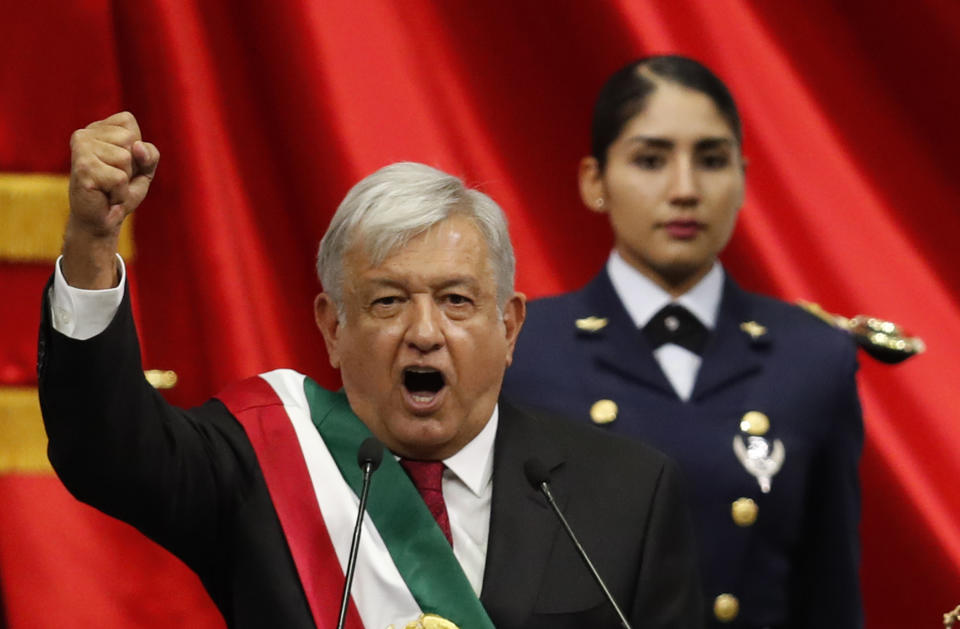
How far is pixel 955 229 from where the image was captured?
8.77ft

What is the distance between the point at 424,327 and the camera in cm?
145

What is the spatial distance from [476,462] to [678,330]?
492 millimetres

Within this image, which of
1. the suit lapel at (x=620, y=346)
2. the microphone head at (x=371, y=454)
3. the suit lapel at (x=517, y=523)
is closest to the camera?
the microphone head at (x=371, y=454)

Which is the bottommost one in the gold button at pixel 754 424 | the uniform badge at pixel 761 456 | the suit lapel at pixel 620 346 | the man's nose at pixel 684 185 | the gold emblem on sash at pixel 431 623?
the gold emblem on sash at pixel 431 623

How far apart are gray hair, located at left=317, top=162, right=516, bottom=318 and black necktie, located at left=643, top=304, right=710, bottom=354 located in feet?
1.37

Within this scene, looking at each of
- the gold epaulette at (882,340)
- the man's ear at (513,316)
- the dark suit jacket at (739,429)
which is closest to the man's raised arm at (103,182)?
the man's ear at (513,316)

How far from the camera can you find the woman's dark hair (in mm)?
1955

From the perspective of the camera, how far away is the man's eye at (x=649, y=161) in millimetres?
1938

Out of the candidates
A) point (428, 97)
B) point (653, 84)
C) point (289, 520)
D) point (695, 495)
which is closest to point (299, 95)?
point (428, 97)

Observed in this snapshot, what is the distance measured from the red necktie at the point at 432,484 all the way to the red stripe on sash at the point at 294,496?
4.5 inches

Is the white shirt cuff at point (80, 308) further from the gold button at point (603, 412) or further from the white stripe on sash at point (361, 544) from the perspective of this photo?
the gold button at point (603, 412)

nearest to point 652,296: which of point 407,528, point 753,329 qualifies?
point 753,329

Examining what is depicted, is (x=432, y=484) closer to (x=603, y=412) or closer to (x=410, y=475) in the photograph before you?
(x=410, y=475)

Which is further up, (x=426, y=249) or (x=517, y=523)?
(x=426, y=249)
